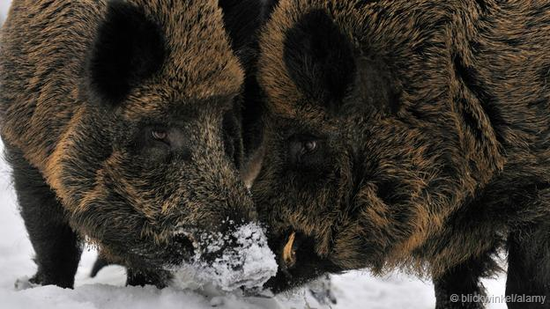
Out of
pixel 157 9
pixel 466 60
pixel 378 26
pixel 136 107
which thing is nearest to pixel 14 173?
pixel 136 107

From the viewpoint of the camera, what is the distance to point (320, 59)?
169 inches

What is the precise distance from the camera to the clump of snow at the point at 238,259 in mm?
3889

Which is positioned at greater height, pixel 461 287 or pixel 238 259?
pixel 461 287

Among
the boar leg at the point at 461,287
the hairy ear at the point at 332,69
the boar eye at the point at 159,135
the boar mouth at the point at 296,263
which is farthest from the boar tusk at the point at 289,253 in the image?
the boar leg at the point at 461,287

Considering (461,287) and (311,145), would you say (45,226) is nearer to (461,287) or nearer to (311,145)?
(311,145)

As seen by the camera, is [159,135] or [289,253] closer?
[159,135]

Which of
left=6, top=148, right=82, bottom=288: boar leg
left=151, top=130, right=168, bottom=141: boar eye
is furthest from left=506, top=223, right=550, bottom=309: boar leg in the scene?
left=6, top=148, right=82, bottom=288: boar leg

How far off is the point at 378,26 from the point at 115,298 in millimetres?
2239

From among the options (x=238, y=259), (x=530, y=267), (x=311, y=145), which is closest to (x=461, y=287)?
(x=530, y=267)

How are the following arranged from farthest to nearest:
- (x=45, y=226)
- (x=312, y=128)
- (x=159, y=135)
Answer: (x=45, y=226)
(x=312, y=128)
(x=159, y=135)

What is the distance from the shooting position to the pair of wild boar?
14.0 feet

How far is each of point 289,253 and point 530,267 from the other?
1482 millimetres

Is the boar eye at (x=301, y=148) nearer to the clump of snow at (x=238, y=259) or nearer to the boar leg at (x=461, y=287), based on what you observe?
the clump of snow at (x=238, y=259)

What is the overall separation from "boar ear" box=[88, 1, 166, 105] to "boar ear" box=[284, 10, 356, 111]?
0.79m
